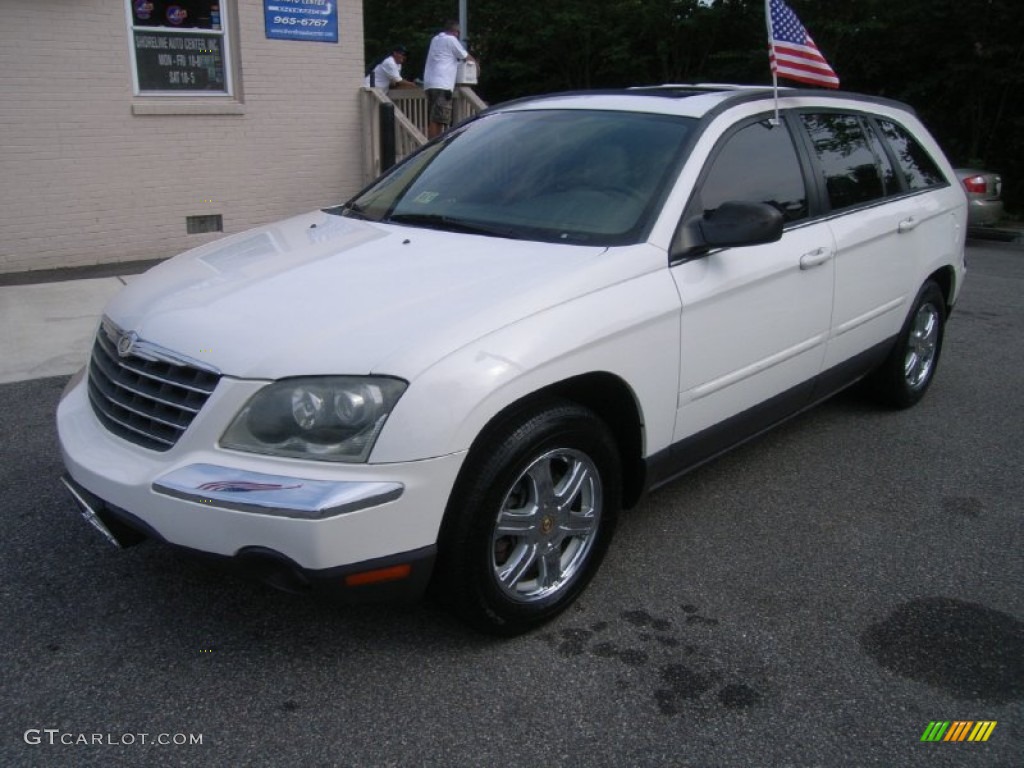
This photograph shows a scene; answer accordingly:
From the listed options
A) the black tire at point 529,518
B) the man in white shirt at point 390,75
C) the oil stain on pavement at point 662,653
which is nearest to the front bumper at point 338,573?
the black tire at point 529,518

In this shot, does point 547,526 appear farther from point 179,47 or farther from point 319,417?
point 179,47

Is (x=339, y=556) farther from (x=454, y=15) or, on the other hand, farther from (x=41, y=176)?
(x=454, y=15)

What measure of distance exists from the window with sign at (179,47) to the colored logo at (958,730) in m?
8.34

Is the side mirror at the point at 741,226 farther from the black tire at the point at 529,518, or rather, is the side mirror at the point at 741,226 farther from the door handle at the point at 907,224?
the door handle at the point at 907,224

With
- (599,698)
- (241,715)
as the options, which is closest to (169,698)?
(241,715)

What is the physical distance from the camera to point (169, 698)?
276 centimetres

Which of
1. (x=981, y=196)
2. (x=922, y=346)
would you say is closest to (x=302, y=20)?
(x=922, y=346)

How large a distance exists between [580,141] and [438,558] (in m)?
1.92

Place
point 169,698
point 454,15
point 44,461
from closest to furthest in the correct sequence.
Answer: point 169,698, point 44,461, point 454,15

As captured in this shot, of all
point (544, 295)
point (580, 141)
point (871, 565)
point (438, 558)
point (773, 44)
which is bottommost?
point (871, 565)

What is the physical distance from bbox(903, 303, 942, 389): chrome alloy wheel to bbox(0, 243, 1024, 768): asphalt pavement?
3.53 feet

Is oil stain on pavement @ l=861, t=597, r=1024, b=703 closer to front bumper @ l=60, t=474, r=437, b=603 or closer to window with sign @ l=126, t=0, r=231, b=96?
front bumper @ l=60, t=474, r=437, b=603

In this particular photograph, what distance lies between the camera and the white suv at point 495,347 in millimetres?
2604

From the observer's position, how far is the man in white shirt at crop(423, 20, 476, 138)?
11219mm
